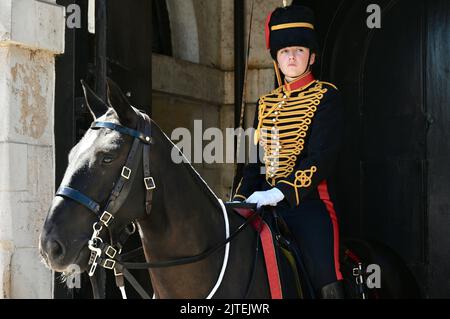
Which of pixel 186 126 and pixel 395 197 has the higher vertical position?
pixel 186 126

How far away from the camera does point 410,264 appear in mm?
6297

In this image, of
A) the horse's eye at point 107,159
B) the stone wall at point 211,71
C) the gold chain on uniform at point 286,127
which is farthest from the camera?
the stone wall at point 211,71

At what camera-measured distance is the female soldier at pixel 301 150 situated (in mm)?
3994

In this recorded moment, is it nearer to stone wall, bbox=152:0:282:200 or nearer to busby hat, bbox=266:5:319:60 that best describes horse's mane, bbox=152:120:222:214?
busby hat, bbox=266:5:319:60

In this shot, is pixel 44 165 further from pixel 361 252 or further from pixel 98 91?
pixel 361 252

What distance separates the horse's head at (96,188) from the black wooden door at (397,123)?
331 cm

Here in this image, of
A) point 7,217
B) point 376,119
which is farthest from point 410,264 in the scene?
point 7,217

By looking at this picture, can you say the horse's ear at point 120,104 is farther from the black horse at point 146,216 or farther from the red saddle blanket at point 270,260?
the red saddle blanket at point 270,260

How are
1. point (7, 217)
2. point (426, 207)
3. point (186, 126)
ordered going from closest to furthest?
point (7, 217), point (426, 207), point (186, 126)

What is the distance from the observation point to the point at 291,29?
4473mm

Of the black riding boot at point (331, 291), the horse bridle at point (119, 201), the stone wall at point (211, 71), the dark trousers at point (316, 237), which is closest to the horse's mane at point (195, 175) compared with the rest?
the horse bridle at point (119, 201)

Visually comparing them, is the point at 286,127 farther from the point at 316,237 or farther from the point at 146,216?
the point at 146,216

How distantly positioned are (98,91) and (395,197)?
251 centimetres

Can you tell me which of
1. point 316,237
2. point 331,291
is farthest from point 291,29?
point 331,291
